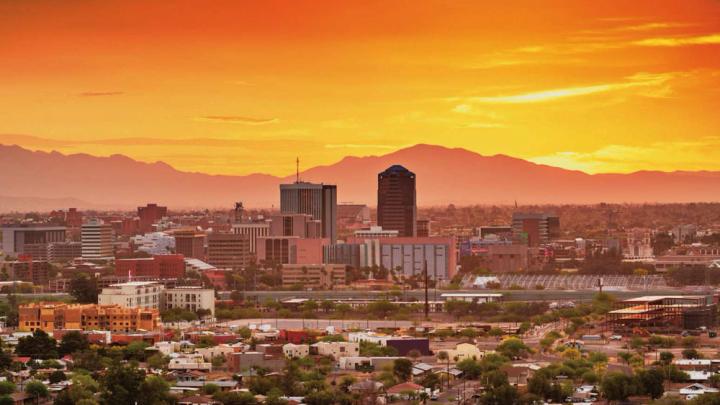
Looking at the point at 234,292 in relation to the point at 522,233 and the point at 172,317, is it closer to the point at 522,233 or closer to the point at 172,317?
the point at 172,317

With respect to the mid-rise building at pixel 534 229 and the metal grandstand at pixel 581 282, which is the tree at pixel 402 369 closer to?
the metal grandstand at pixel 581 282

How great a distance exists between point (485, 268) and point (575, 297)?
73.7 ft

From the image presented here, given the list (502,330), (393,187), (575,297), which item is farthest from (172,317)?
(393,187)

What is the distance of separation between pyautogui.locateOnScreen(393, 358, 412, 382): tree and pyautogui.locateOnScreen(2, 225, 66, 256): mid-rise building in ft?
228

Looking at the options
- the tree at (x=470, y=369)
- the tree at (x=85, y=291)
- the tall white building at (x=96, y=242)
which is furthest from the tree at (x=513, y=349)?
the tall white building at (x=96, y=242)

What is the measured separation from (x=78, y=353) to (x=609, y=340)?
14.8m

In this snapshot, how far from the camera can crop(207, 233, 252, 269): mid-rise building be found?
3501 inches


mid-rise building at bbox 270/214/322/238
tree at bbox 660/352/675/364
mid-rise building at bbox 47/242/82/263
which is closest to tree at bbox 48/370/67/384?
tree at bbox 660/352/675/364

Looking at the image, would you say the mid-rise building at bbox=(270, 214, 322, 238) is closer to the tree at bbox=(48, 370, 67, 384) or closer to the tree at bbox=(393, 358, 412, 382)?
the tree at bbox=(393, 358, 412, 382)

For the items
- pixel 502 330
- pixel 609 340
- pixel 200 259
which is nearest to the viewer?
pixel 609 340

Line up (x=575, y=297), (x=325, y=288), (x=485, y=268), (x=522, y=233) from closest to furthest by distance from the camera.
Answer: (x=575, y=297) < (x=325, y=288) < (x=485, y=268) < (x=522, y=233)

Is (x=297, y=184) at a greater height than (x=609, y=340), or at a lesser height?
greater

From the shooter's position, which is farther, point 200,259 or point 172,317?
point 200,259

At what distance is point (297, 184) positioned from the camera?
111500 millimetres
